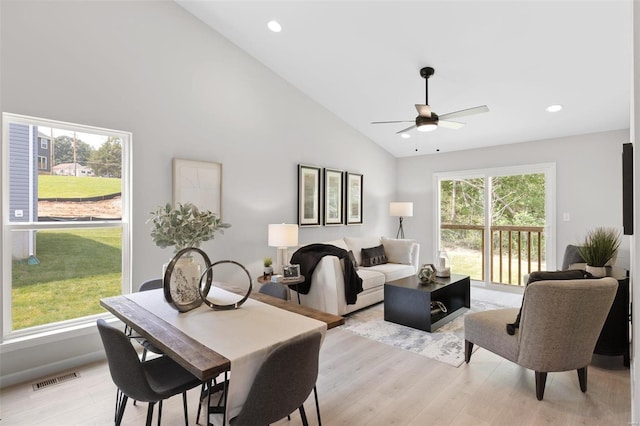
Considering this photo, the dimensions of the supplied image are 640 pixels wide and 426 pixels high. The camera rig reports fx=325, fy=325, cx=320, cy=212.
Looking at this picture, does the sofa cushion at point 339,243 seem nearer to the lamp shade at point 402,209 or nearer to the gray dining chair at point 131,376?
the lamp shade at point 402,209

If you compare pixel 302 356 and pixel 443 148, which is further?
pixel 443 148

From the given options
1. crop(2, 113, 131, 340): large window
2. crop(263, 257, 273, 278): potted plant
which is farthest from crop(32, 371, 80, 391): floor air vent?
crop(263, 257, 273, 278): potted plant

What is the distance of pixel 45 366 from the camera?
2.67 m

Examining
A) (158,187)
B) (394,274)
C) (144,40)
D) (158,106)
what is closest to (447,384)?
(394,274)

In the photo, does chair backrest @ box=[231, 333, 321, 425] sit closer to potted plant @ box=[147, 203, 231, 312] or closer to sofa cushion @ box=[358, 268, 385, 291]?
potted plant @ box=[147, 203, 231, 312]

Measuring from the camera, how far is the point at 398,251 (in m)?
5.35

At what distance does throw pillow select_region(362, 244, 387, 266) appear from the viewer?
5.03 m

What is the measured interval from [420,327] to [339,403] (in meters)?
1.63

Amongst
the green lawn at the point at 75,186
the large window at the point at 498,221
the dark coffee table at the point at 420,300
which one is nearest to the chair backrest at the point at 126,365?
the green lawn at the point at 75,186

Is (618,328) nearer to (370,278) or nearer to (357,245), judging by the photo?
(370,278)

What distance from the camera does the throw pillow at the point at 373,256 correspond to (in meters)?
5.03

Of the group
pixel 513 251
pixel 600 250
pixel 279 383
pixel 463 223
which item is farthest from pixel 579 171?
pixel 279 383

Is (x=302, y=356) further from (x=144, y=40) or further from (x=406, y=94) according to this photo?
(x=406, y=94)

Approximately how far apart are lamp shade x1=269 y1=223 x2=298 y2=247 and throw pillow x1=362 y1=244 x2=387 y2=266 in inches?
→ 59.1
